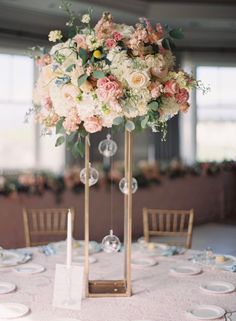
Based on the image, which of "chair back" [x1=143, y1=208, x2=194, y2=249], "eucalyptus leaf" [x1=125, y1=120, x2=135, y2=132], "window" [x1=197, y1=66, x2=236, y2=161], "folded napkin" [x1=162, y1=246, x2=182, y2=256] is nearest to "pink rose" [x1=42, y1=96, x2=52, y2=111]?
"eucalyptus leaf" [x1=125, y1=120, x2=135, y2=132]

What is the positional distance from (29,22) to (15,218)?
408 cm

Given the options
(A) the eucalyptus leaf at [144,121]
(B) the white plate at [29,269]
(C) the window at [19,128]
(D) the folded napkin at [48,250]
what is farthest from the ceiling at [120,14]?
(A) the eucalyptus leaf at [144,121]

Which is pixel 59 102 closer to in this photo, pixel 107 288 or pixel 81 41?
pixel 81 41

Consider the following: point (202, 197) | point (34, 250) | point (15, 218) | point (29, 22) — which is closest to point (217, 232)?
point (202, 197)

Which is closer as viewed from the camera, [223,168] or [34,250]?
[34,250]

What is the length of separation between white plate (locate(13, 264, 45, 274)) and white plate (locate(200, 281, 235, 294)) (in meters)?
0.82

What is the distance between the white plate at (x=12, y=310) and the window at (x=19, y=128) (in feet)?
21.6

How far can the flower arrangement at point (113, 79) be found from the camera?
7.15 ft

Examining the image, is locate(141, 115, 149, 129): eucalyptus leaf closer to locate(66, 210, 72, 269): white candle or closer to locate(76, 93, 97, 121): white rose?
locate(76, 93, 97, 121): white rose

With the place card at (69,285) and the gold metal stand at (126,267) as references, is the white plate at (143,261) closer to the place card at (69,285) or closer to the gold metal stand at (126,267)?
the gold metal stand at (126,267)

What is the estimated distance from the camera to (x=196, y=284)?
2.51m

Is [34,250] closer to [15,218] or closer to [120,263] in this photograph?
[120,263]

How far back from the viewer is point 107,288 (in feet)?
7.76

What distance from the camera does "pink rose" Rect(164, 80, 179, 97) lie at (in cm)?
225
